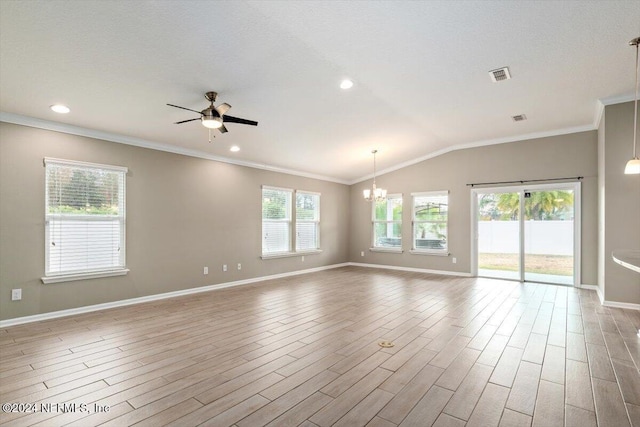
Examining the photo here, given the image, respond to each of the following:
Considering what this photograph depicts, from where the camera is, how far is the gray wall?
19.6 feet

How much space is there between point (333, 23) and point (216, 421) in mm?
3411

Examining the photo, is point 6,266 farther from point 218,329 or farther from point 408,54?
point 408,54

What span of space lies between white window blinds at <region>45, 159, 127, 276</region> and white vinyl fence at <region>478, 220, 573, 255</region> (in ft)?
24.2

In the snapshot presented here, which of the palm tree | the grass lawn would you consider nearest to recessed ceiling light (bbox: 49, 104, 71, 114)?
the palm tree

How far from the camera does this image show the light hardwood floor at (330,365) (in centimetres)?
212

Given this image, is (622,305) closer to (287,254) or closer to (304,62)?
(304,62)

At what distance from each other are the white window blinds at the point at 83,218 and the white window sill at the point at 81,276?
0.05 meters

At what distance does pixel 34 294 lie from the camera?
4.13m

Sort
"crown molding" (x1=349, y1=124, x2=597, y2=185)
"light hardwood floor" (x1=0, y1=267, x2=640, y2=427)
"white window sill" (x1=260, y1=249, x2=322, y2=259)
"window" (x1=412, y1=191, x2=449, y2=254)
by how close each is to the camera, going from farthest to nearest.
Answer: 1. "window" (x1=412, y1=191, x2=449, y2=254)
2. "white window sill" (x1=260, y1=249, x2=322, y2=259)
3. "crown molding" (x1=349, y1=124, x2=597, y2=185)
4. "light hardwood floor" (x1=0, y1=267, x2=640, y2=427)

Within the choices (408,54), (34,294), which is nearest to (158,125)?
(34,294)

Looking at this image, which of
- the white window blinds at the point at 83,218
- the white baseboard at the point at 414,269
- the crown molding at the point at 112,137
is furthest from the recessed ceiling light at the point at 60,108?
the white baseboard at the point at 414,269

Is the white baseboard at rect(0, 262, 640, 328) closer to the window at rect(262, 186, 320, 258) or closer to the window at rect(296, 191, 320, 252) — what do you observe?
the window at rect(262, 186, 320, 258)

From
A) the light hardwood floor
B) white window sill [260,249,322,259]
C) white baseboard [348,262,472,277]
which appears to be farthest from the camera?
white baseboard [348,262,472,277]

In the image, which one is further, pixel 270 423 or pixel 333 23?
pixel 333 23
